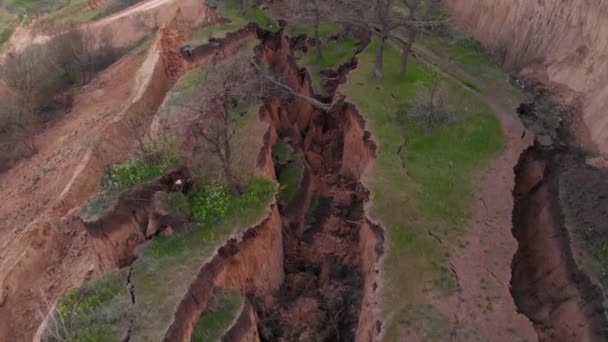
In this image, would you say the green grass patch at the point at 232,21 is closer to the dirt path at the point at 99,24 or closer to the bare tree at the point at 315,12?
the bare tree at the point at 315,12

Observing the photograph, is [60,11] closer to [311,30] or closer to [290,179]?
[311,30]

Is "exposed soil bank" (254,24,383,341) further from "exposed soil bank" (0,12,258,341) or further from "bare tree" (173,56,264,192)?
"exposed soil bank" (0,12,258,341)

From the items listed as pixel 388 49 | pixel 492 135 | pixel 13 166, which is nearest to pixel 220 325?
pixel 492 135

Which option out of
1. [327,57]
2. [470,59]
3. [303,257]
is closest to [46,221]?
[303,257]

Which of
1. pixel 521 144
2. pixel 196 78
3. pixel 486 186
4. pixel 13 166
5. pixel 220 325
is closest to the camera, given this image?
pixel 220 325

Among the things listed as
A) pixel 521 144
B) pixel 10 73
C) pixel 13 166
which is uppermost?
pixel 521 144

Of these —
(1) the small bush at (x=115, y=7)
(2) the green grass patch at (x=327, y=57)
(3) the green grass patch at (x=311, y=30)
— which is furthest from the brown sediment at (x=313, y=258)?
(1) the small bush at (x=115, y=7)

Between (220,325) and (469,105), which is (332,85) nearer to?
(469,105)
